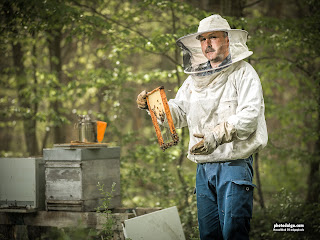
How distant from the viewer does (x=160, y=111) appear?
111 inches

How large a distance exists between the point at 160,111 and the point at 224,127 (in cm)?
58

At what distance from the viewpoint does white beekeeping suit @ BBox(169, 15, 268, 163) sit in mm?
2443

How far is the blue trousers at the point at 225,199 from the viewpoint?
255 cm

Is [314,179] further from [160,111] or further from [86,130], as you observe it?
[160,111]

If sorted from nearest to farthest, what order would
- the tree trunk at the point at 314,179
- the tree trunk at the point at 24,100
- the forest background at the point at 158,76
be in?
the forest background at the point at 158,76 → the tree trunk at the point at 314,179 → the tree trunk at the point at 24,100

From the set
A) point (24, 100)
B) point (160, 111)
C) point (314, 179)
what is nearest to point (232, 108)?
point (160, 111)

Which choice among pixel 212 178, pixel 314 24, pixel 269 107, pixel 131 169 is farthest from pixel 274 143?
pixel 212 178

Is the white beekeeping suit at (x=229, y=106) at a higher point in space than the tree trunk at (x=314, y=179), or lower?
higher

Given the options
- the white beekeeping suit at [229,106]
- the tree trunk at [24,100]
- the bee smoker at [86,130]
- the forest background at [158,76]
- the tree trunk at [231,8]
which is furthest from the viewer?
the tree trunk at [24,100]

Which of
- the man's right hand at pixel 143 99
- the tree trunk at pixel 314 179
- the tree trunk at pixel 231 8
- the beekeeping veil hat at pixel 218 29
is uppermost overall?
the tree trunk at pixel 231 8

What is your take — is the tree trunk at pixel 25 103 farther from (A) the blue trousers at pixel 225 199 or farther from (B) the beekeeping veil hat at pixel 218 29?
(A) the blue trousers at pixel 225 199

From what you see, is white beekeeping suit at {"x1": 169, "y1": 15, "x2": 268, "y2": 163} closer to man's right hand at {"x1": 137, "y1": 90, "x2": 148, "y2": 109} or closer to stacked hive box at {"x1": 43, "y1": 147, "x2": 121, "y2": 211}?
man's right hand at {"x1": 137, "y1": 90, "x2": 148, "y2": 109}

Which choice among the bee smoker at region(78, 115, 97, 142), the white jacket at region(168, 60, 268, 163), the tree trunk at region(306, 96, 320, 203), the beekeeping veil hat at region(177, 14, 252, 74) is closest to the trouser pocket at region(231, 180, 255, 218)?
the white jacket at region(168, 60, 268, 163)

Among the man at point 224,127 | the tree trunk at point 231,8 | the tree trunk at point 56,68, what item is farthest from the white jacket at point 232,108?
the tree trunk at point 56,68
